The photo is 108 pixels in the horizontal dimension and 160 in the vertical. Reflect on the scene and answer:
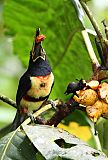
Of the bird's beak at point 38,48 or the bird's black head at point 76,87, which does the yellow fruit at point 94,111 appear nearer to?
the bird's black head at point 76,87

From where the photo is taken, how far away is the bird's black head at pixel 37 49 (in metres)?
1.61

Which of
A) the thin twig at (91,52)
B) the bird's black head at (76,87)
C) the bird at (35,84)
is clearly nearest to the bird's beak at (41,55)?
the bird at (35,84)

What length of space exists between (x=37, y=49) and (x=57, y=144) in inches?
15.4

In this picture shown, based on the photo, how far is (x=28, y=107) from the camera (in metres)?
1.92

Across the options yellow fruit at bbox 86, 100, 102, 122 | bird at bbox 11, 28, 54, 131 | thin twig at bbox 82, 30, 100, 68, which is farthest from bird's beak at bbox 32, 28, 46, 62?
yellow fruit at bbox 86, 100, 102, 122

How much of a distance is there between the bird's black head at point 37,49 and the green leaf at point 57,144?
283mm

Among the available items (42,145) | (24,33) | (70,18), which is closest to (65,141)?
(42,145)

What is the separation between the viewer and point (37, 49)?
172 cm

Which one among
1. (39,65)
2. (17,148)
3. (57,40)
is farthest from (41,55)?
(57,40)

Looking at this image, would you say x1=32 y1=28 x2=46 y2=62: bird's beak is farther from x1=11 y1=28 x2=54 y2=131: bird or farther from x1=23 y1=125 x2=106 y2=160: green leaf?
x1=23 y1=125 x2=106 y2=160: green leaf

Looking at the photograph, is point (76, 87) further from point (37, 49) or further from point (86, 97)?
point (37, 49)

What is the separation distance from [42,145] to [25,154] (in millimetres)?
84

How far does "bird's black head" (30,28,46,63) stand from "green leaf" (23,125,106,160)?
0.28m

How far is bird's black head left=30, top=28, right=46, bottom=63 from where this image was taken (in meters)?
1.61
